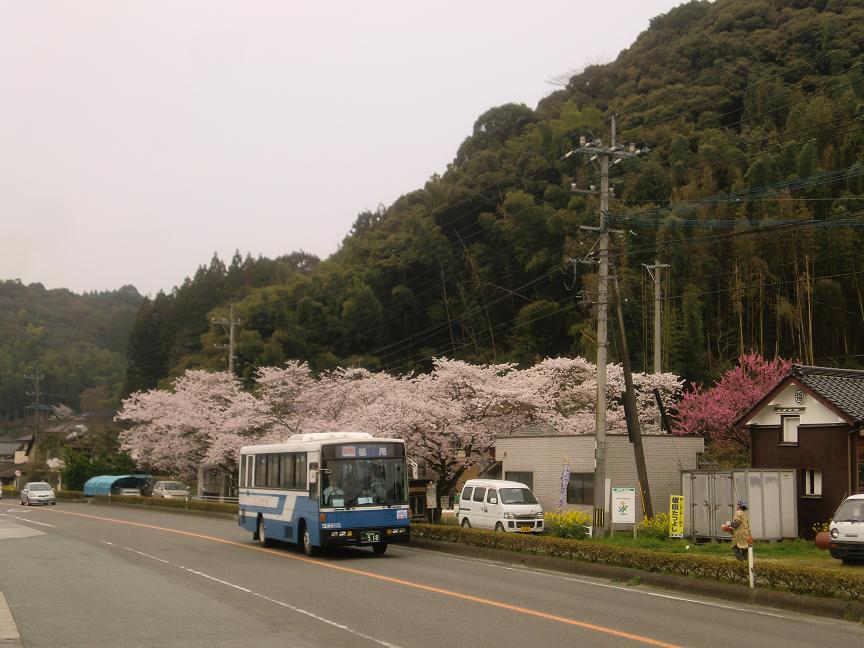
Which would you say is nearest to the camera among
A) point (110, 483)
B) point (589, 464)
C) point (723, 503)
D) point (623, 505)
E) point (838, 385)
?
point (723, 503)

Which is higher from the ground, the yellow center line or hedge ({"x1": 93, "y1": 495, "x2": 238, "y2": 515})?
the yellow center line

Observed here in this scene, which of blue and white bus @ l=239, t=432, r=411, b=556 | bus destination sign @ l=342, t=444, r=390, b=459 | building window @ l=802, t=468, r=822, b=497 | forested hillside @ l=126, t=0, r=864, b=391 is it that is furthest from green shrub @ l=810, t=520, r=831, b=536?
bus destination sign @ l=342, t=444, r=390, b=459

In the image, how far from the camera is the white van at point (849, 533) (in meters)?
18.3

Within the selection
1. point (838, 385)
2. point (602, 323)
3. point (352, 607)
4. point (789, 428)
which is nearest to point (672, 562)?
point (352, 607)

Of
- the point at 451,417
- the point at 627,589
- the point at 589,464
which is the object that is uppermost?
the point at 451,417

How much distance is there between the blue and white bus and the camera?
68.8 ft

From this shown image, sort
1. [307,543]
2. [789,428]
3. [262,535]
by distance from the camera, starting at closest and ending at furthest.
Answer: [307,543] < [262,535] < [789,428]

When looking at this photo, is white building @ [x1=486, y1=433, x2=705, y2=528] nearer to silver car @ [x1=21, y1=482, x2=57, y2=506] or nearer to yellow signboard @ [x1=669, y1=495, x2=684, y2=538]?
yellow signboard @ [x1=669, y1=495, x2=684, y2=538]

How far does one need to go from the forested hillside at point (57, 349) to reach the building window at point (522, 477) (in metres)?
98.0

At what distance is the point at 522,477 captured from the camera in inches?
1330

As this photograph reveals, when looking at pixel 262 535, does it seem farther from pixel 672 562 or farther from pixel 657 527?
pixel 672 562

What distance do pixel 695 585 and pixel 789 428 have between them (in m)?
12.4

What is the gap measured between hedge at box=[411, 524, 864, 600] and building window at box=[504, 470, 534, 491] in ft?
28.3

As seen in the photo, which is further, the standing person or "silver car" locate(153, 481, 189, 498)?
"silver car" locate(153, 481, 189, 498)
